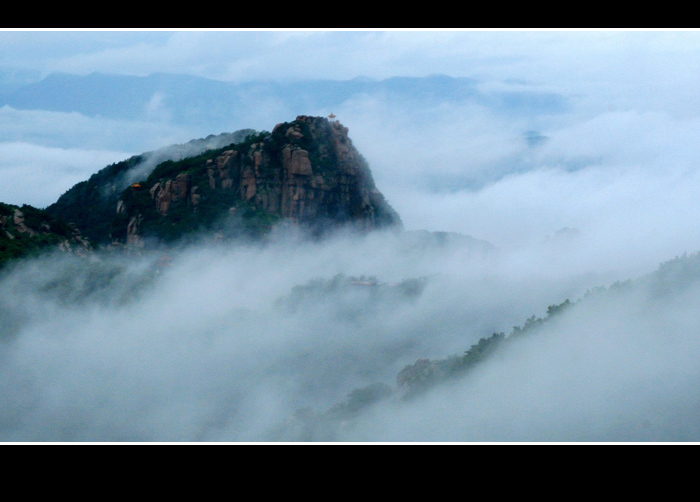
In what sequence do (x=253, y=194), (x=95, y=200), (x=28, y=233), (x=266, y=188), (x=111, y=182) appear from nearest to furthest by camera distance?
(x=28, y=233) → (x=253, y=194) → (x=266, y=188) → (x=95, y=200) → (x=111, y=182)

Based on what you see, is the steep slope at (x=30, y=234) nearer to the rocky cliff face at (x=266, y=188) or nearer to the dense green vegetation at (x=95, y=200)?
the rocky cliff face at (x=266, y=188)

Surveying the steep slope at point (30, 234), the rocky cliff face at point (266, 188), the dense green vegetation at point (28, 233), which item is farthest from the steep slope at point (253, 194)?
the dense green vegetation at point (28, 233)

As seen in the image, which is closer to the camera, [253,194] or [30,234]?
[30,234]

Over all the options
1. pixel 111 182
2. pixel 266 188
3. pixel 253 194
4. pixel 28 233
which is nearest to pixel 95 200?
pixel 111 182

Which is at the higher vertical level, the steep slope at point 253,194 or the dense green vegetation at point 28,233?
the steep slope at point 253,194

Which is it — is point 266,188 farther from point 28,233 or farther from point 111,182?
point 28,233

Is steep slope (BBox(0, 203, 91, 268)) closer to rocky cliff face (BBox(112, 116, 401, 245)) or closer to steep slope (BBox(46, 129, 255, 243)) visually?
rocky cliff face (BBox(112, 116, 401, 245))
